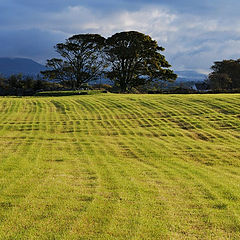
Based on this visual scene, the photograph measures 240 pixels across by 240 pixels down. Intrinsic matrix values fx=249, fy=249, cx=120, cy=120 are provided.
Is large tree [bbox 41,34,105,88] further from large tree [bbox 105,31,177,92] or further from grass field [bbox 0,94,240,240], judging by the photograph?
grass field [bbox 0,94,240,240]

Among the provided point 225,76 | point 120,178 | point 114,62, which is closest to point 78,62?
point 114,62

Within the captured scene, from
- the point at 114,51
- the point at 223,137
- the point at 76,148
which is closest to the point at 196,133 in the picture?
the point at 223,137

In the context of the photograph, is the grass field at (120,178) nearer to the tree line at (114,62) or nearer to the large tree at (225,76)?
the tree line at (114,62)

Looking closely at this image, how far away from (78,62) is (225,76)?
33.7m

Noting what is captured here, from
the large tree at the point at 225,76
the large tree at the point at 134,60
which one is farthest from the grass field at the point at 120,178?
the large tree at the point at 225,76

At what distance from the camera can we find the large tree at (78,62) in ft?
159

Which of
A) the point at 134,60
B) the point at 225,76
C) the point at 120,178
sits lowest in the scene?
the point at 120,178

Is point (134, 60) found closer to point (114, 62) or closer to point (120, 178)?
point (114, 62)

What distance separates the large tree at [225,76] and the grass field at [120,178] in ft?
145

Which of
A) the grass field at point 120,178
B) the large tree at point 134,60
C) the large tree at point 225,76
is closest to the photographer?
the grass field at point 120,178

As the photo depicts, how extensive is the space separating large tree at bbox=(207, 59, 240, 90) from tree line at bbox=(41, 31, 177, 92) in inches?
699

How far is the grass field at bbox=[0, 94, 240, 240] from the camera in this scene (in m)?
4.85

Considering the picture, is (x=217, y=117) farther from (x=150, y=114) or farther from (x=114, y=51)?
(x=114, y=51)

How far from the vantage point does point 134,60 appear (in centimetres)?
4644
